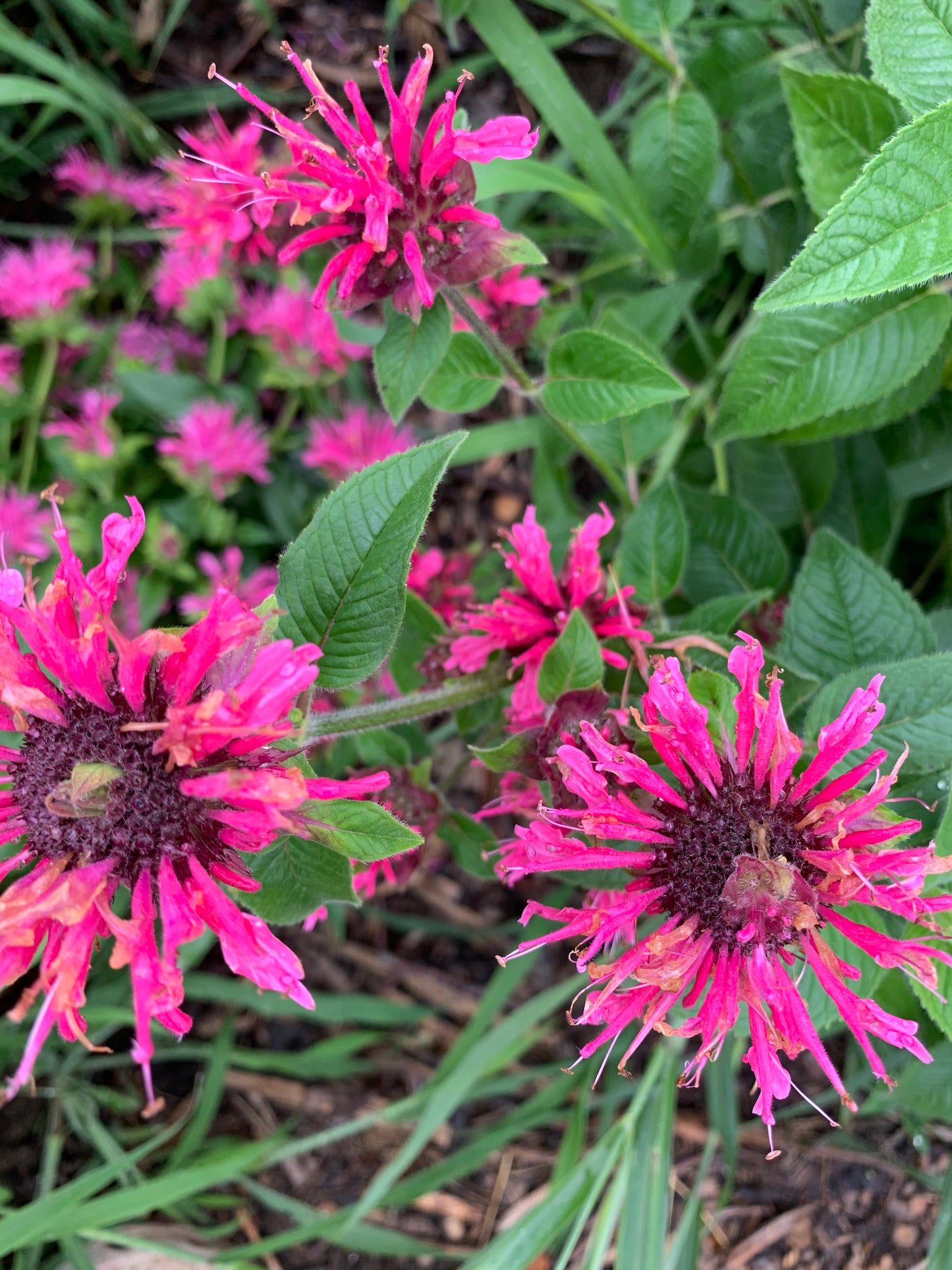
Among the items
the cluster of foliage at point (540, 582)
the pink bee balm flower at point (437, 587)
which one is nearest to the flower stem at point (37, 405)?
the cluster of foliage at point (540, 582)

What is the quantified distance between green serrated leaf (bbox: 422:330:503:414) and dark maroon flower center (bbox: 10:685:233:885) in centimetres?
50

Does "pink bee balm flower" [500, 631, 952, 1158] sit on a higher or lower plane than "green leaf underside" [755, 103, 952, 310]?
lower

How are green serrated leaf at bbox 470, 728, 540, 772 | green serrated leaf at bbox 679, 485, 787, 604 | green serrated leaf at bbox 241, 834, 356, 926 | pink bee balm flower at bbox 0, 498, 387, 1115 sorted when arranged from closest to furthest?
1. pink bee balm flower at bbox 0, 498, 387, 1115
2. green serrated leaf at bbox 241, 834, 356, 926
3. green serrated leaf at bbox 470, 728, 540, 772
4. green serrated leaf at bbox 679, 485, 787, 604

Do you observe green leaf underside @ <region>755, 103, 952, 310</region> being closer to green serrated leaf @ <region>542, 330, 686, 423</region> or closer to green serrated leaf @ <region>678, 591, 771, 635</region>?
green serrated leaf @ <region>542, 330, 686, 423</region>

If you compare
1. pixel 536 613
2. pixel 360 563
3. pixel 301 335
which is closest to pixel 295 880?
pixel 360 563

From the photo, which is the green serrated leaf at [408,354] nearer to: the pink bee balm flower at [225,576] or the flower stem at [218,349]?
the pink bee balm flower at [225,576]

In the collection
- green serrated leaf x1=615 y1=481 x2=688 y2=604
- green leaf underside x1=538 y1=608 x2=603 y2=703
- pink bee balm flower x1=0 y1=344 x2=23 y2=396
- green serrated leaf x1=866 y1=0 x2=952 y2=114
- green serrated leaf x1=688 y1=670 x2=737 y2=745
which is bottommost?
green serrated leaf x1=615 y1=481 x2=688 y2=604

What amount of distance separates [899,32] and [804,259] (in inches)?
11.4

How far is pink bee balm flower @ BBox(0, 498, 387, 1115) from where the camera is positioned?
0.60 meters

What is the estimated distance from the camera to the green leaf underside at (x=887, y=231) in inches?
24.6

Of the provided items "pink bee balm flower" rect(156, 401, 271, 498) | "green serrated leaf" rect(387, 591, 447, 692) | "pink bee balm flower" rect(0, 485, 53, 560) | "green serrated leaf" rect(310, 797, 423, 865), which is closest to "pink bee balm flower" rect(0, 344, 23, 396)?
"pink bee balm flower" rect(0, 485, 53, 560)

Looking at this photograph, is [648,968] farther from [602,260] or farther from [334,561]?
[602,260]

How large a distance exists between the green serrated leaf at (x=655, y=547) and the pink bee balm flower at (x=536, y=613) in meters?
0.09

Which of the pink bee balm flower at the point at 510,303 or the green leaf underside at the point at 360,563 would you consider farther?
the pink bee balm flower at the point at 510,303
